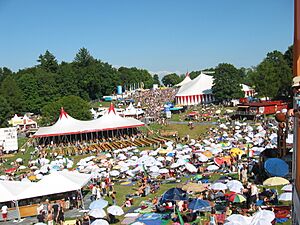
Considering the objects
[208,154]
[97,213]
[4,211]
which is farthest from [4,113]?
[97,213]

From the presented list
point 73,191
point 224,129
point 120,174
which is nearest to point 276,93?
point 224,129

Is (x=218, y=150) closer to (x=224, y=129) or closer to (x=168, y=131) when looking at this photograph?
(x=224, y=129)

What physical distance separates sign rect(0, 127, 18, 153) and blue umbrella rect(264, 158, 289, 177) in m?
30.5

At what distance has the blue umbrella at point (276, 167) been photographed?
54.3 ft

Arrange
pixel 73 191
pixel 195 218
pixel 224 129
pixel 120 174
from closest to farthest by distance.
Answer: pixel 195 218 → pixel 73 191 → pixel 120 174 → pixel 224 129

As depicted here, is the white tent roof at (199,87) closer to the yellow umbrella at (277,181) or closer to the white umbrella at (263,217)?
the yellow umbrella at (277,181)

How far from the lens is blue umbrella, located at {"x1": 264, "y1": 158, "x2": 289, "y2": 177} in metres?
16.5

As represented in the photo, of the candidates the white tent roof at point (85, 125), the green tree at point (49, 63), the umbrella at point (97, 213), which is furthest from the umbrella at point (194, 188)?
the green tree at point (49, 63)

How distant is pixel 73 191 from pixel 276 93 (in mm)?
43916

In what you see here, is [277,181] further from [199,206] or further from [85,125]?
[85,125]

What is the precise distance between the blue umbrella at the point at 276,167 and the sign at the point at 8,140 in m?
30.5

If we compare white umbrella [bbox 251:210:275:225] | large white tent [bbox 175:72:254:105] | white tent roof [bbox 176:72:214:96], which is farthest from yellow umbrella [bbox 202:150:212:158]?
white tent roof [bbox 176:72:214:96]

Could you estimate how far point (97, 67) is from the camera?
298 feet

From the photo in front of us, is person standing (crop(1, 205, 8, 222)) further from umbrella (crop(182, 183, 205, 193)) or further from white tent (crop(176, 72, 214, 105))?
white tent (crop(176, 72, 214, 105))
